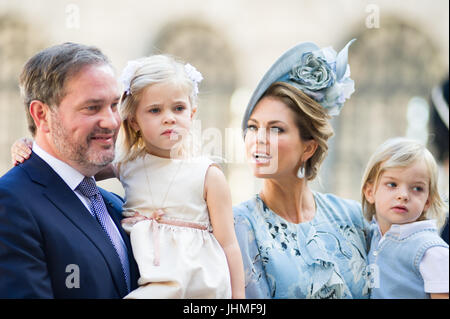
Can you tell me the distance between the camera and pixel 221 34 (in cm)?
1031

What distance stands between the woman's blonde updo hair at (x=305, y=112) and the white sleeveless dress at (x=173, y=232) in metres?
0.59

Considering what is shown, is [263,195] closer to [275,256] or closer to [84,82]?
[275,256]

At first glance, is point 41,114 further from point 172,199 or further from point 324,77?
point 324,77

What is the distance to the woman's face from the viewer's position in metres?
2.86

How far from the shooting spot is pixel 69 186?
2.57 m

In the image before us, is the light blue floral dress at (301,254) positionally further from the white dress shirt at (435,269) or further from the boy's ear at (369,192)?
the white dress shirt at (435,269)

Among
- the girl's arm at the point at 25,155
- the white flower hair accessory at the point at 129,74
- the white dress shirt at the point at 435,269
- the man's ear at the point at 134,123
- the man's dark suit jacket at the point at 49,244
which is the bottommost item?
the white dress shirt at the point at 435,269

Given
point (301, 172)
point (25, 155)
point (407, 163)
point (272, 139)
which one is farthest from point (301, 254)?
point (25, 155)

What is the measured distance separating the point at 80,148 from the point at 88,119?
0.14 m

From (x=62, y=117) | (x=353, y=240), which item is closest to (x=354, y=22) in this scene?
(x=353, y=240)

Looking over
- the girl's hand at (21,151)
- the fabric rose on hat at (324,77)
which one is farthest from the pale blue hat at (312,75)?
the girl's hand at (21,151)

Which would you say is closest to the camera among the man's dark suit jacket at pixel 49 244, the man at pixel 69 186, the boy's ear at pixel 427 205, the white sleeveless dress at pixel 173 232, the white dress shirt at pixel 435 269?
the man's dark suit jacket at pixel 49 244

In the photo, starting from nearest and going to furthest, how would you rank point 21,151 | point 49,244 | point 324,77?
point 49,244 → point 21,151 → point 324,77

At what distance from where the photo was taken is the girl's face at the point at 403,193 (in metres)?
2.88
